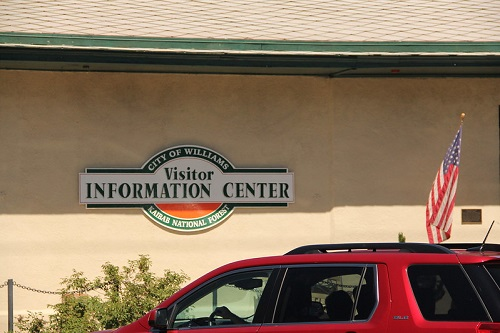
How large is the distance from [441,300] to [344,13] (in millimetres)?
10101

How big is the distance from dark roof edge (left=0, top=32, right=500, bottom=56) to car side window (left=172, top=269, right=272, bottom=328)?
6.91 m

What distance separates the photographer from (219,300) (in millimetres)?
8641

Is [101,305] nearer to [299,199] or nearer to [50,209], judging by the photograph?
[50,209]

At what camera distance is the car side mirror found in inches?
331

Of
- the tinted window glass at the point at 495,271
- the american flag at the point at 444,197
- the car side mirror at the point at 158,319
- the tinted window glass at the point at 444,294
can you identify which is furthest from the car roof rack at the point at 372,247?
the american flag at the point at 444,197

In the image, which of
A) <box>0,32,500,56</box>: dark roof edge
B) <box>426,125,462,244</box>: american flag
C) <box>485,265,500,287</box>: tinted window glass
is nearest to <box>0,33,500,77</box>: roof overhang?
<box>0,32,500,56</box>: dark roof edge

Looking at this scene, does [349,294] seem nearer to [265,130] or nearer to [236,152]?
[236,152]

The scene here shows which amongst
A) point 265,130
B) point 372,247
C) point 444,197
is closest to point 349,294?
point 372,247

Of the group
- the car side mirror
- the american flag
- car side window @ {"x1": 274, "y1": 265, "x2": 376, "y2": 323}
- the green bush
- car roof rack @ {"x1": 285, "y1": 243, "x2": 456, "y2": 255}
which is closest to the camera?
car side window @ {"x1": 274, "y1": 265, "x2": 376, "y2": 323}

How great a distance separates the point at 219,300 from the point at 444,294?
6.50ft

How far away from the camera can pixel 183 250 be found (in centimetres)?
1606

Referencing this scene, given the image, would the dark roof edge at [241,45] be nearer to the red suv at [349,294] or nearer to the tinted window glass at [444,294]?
the red suv at [349,294]

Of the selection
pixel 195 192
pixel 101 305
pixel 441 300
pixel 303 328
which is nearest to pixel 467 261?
pixel 441 300

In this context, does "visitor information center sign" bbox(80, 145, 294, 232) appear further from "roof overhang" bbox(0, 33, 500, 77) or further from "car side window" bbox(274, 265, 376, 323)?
"car side window" bbox(274, 265, 376, 323)
